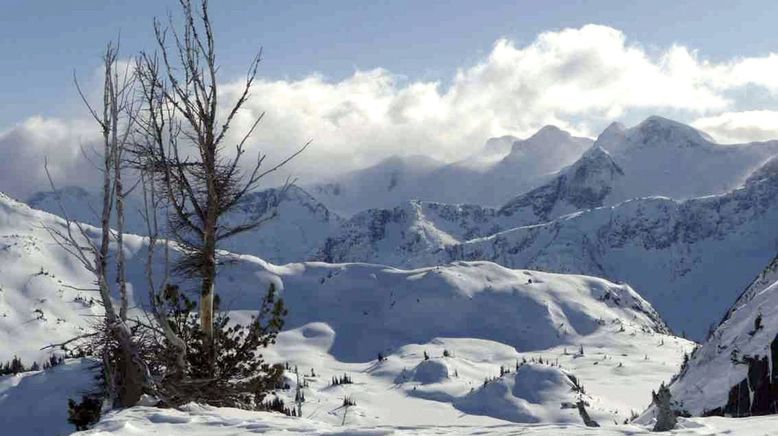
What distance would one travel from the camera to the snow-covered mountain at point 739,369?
1488 cm

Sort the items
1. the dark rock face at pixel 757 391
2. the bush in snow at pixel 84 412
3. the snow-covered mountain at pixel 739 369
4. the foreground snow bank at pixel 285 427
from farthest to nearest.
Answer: the bush in snow at pixel 84 412 < the snow-covered mountain at pixel 739 369 < the dark rock face at pixel 757 391 < the foreground snow bank at pixel 285 427

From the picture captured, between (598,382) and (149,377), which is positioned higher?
(149,377)

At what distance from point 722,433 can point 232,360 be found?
38.6ft

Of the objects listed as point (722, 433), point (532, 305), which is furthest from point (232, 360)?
point (532, 305)

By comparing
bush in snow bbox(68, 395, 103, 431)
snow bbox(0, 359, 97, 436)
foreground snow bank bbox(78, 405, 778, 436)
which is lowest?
snow bbox(0, 359, 97, 436)

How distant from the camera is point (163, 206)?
14.8 metres

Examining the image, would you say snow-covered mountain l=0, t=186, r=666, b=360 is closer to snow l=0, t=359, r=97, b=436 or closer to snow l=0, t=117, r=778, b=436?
snow l=0, t=117, r=778, b=436

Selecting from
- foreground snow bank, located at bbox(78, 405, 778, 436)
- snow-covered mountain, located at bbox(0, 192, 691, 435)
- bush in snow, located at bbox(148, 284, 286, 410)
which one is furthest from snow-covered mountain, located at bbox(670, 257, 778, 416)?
snow-covered mountain, located at bbox(0, 192, 691, 435)

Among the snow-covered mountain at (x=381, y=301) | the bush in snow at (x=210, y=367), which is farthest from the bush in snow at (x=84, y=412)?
the snow-covered mountain at (x=381, y=301)

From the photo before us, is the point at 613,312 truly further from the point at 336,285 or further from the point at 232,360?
the point at 232,360

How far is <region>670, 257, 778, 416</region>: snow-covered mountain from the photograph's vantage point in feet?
48.8

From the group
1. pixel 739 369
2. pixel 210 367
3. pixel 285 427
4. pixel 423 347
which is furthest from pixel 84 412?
pixel 423 347

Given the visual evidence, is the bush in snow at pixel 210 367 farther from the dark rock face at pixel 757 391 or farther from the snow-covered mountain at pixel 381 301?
the snow-covered mountain at pixel 381 301

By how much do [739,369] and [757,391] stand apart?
1.94 metres
